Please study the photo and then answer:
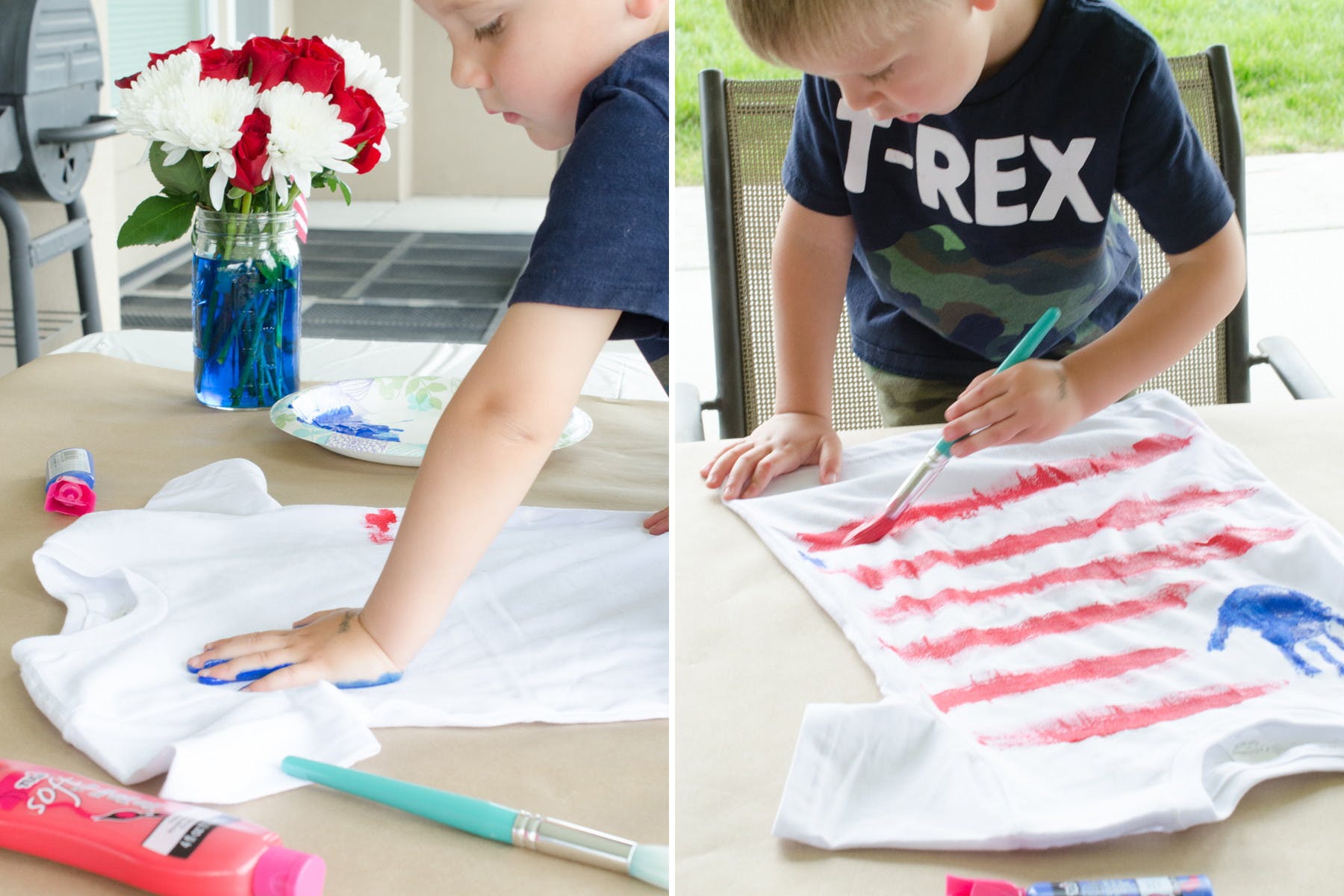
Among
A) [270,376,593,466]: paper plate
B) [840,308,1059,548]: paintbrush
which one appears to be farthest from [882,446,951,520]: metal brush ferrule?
[270,376,593,466]: paper plate

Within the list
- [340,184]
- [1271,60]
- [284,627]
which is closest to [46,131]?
[340,184]

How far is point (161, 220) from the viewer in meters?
0.81

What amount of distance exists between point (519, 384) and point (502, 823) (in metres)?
0.18

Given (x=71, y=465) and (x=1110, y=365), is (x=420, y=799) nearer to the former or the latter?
(x=71, y=465)

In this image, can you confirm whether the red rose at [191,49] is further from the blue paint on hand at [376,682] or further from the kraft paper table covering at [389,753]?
the blue paint on hand at [376,682]

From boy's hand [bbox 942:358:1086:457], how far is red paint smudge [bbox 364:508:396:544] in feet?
1.01

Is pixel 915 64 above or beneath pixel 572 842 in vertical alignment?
above

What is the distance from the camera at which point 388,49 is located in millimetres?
4715

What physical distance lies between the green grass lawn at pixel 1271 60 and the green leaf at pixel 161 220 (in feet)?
9.80

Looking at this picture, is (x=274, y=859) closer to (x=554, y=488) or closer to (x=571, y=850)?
(x=571, y=850)

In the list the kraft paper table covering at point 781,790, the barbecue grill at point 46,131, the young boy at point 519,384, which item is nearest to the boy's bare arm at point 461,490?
the young boy at point 519,384

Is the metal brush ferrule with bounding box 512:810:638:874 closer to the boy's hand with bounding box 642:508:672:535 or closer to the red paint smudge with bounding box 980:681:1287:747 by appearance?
the red paint smudge with bounding box 980:681:1287:747

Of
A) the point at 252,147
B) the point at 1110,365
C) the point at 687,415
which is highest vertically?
the point at 252,147

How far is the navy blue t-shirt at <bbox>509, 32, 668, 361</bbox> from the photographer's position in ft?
1.61
